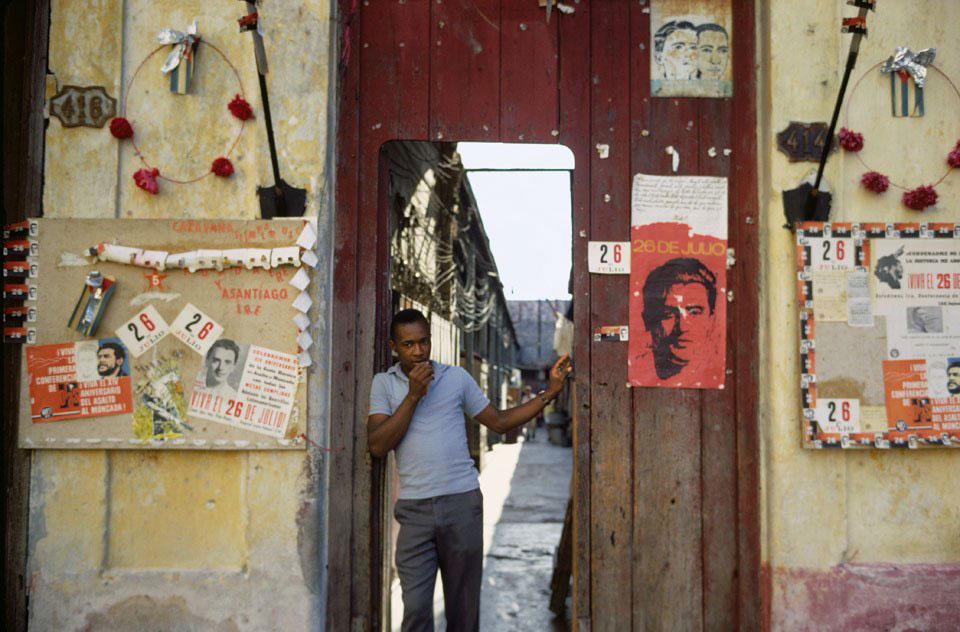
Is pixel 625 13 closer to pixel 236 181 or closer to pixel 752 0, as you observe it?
pixel 752 0

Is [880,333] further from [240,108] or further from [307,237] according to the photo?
[240,108]

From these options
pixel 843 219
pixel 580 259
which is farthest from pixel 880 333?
pixel 580 259

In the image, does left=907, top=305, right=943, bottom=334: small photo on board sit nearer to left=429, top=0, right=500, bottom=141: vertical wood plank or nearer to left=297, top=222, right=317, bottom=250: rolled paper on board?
left=429, top=0, right=500, bottom=141: vertical wood plank

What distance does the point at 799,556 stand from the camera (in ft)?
11.7

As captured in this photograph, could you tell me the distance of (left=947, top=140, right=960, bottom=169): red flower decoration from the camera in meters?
3.66

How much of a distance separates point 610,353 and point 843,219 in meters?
1.34

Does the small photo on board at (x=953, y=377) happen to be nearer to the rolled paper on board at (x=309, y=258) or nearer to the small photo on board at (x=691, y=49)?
the small photo on board at (x=691, y=49)

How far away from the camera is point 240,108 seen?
363cm

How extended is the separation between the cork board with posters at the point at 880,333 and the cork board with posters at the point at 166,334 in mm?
2506

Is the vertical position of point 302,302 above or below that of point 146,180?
below

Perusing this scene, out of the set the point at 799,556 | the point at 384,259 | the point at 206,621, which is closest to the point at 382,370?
the point at 384,259

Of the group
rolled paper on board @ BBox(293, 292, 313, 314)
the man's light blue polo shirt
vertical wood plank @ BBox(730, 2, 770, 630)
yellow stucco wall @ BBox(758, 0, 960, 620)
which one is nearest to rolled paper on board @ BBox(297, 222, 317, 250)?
rolled paper on board @ BBox(293, 292, 313, 314)

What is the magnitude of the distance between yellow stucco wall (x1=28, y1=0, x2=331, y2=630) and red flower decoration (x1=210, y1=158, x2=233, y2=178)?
54mm

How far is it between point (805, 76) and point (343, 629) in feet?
11.9
